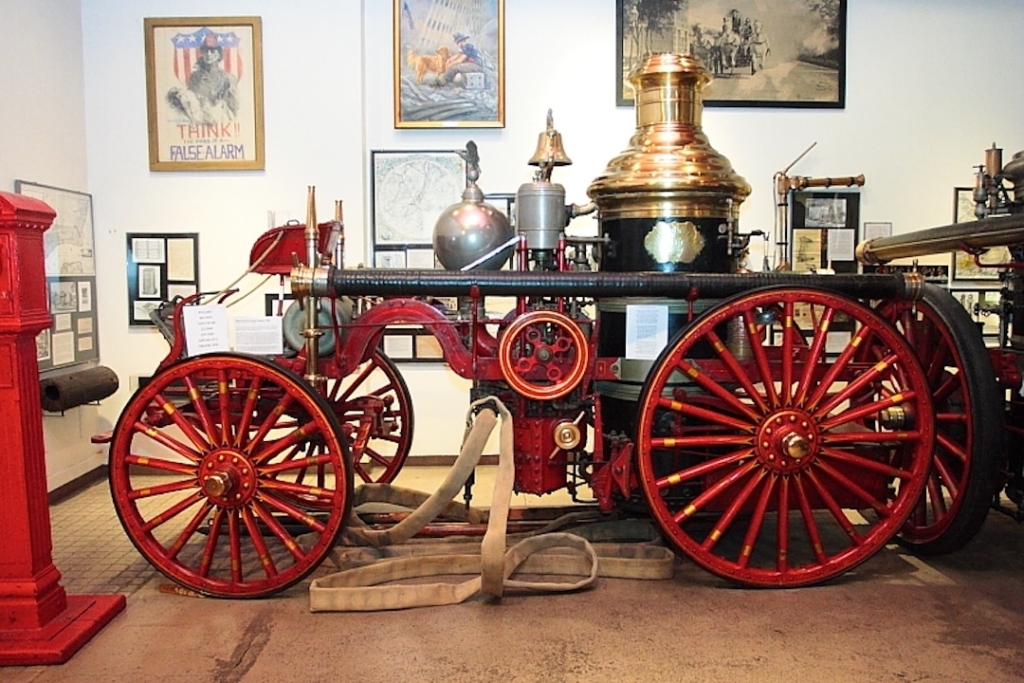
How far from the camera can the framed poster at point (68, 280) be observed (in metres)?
4.75

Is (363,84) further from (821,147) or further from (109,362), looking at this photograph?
(821,147)

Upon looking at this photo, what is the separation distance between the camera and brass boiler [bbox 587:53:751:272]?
3.68 meters

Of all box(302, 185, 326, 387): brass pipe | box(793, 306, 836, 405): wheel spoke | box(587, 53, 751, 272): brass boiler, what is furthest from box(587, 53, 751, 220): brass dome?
box(302, 185, 326, 387): brass pipe

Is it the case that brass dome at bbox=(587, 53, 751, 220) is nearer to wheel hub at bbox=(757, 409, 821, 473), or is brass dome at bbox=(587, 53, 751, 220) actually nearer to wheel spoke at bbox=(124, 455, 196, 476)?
wheel hub at bbox=(757, 409, 821, 473)

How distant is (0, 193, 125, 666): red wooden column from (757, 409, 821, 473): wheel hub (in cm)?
250

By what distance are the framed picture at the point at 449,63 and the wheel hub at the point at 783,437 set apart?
297cm

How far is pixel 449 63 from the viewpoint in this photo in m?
5.34

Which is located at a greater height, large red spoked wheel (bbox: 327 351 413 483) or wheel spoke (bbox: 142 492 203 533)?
large red spoked wheel (bbox: 327 351 413 483)

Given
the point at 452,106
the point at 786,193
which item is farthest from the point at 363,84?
the point at 786,193

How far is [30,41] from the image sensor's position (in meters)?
4.64

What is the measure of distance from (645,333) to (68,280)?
352 cm

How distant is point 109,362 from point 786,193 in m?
4.45

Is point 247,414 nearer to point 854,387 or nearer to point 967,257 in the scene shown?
point 854,387

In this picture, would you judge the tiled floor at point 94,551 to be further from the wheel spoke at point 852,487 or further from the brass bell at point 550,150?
the wheel spoke at point 852,487
